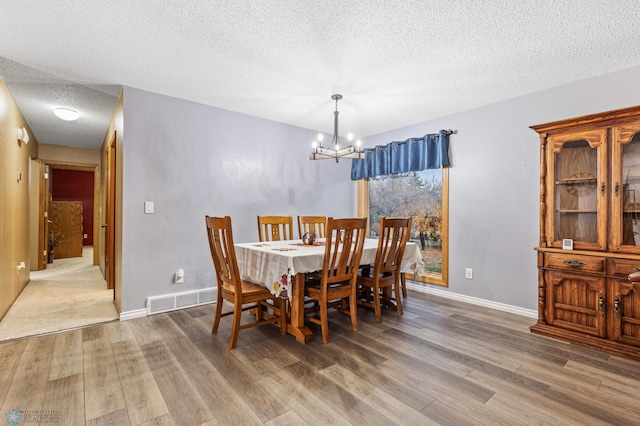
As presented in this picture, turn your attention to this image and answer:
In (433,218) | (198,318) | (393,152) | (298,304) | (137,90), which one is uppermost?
(137,90)

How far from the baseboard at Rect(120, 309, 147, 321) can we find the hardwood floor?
7.1 inches

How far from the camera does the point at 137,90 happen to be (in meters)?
3.19

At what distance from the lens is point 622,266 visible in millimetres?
2373

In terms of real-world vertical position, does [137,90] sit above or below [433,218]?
above

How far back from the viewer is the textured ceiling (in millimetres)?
1963

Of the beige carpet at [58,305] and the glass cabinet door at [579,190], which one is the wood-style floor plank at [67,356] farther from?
the glass cabinet door at [579,190]

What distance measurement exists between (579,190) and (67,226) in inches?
364

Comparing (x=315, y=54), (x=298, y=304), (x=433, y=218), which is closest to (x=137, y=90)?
(x=315, y=54)

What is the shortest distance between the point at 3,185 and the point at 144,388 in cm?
270

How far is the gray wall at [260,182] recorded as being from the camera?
10.3 ft

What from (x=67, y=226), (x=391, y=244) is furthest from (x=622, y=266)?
(x=67, y=226)

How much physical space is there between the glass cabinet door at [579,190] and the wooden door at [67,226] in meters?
8.95

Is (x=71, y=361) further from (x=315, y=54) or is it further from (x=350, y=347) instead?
(x=315, y=54)

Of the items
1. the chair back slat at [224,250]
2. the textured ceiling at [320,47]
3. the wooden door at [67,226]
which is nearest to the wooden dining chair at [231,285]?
the chair back slat at [224,250]
